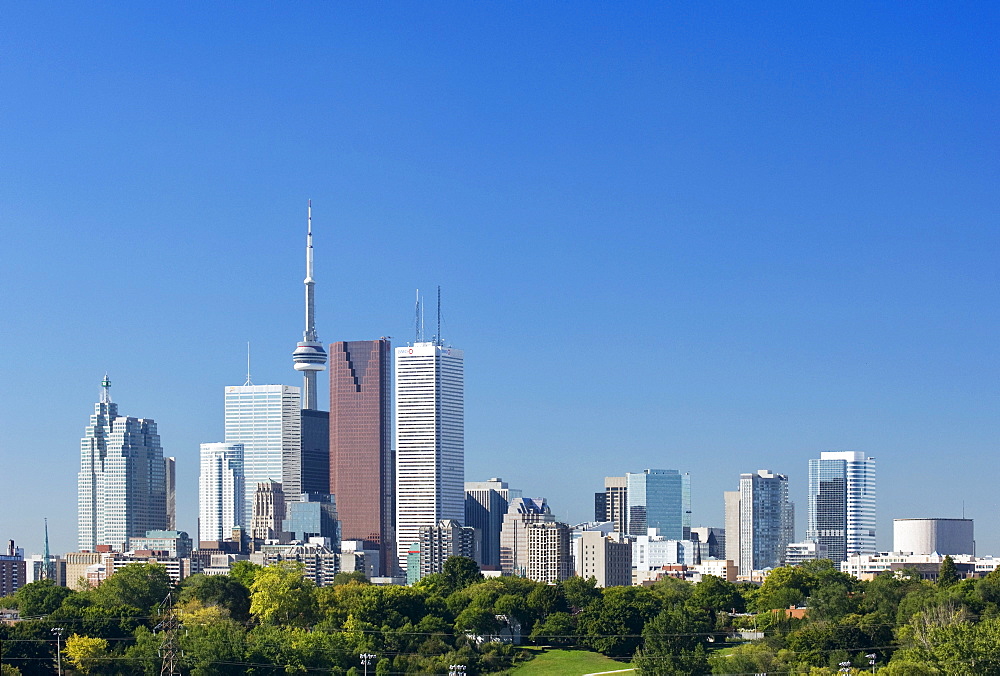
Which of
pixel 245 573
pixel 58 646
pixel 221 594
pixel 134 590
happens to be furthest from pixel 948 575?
pixel 58 646

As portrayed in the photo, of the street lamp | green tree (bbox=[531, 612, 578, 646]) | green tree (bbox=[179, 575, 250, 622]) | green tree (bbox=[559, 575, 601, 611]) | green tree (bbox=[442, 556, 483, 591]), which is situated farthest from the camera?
green tree (bbox=[442, 556, 483, 591])

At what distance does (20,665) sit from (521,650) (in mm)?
31840

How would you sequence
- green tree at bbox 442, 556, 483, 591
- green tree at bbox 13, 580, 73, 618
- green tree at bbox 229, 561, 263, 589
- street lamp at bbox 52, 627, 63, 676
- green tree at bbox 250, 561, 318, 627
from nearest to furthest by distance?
street lamp at bbox 52, 627, 63, 676 → green tree at bbox 250, 561, 318, 627 → green tree at bbox 13, 580, 73, 618 → green tree at bbox 229, 561, 263, 589 → green tree at bbox 442, 556, 483, 591

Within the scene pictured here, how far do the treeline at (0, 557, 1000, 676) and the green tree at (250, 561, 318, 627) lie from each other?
0.10 metres

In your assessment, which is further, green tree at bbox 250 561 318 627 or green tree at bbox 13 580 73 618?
green tree at bbox 13 580 73 618

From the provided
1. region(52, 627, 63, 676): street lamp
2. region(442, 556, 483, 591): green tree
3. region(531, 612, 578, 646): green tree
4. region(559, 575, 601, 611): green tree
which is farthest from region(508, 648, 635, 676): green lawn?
region(442, 556, 483, 591): green tree

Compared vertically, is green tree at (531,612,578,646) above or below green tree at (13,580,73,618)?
below

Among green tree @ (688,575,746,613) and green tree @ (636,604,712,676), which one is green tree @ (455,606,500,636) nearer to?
green tree @ (636,604,712,676)

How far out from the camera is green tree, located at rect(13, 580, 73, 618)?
110 meters

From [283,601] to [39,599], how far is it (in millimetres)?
18735

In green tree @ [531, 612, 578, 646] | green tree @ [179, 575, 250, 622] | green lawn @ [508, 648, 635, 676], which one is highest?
green tree @ [179, 575, 250, 622]

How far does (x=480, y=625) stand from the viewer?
103 metres

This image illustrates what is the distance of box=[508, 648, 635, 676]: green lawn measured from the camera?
94.2 m

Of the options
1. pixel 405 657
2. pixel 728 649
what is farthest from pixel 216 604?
pixel 728 649
